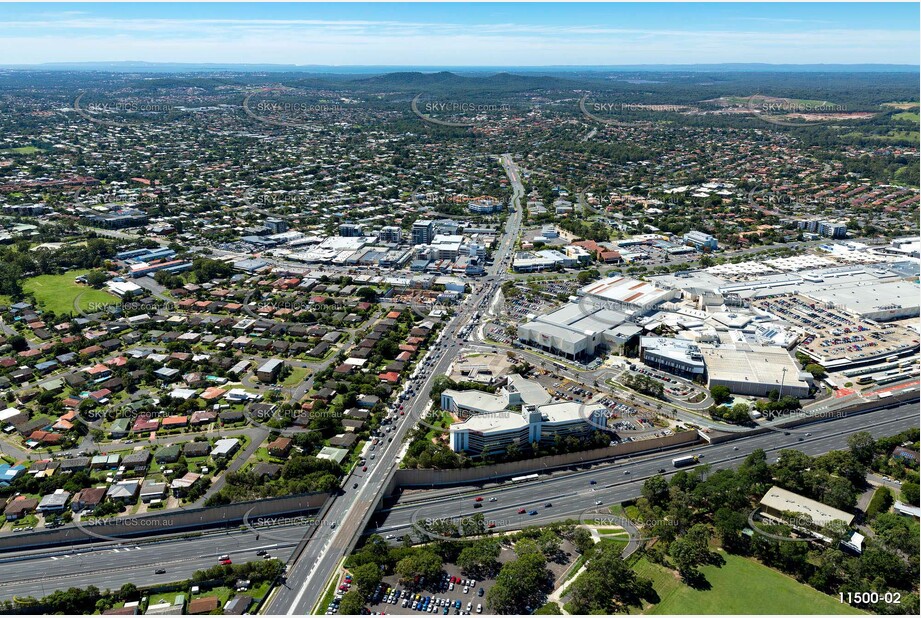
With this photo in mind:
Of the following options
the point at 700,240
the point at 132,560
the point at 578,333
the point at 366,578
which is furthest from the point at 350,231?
the point at 366,578

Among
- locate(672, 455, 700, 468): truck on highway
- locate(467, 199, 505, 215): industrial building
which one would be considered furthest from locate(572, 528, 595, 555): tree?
locate(467, 199, 505, 215): industrial building

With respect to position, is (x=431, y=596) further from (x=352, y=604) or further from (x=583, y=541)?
(x=583, y=541)

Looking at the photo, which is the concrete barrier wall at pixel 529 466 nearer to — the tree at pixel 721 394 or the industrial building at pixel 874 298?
the tree at pixel 721 394

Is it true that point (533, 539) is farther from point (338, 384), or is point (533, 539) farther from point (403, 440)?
point (338, 384)

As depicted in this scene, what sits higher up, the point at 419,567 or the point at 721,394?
the point at 721,394

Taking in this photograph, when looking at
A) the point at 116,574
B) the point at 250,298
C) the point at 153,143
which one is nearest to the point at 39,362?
the point at 250,298

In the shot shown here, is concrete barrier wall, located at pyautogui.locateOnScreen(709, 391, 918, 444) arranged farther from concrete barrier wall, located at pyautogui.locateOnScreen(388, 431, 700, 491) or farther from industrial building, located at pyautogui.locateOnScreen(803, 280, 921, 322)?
industrial building, located at pyautogui.locateOnScreen(803, 280, 921, 322)
